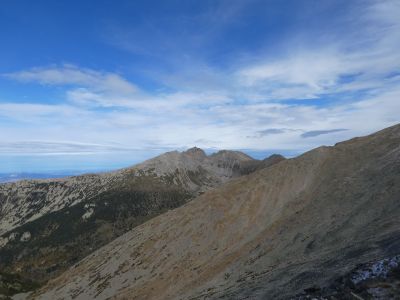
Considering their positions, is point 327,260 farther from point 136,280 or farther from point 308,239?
point 136,280

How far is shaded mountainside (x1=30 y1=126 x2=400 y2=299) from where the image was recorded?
43.7 meters

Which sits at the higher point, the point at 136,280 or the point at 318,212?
the point at 318,212

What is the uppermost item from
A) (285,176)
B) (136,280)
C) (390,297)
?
(285,176)

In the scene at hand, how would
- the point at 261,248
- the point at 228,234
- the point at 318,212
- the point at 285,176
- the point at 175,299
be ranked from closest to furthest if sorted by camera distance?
1. the point at 175,299
2. the point at 261,248
3. the point at 318,212
4. the point at 228,234
5. the point at 285,176

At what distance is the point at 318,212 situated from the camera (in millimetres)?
70875

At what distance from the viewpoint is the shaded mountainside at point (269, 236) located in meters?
43.7

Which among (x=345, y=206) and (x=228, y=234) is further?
(x=228, y=234)

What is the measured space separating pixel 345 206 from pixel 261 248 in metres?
16.5

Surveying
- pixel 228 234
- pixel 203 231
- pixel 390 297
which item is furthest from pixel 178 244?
pixel 390 297

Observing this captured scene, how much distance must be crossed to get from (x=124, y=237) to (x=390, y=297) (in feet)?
282

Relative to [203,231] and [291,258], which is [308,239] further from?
[203,231]

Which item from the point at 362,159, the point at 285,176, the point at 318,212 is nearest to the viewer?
the point at 318,212

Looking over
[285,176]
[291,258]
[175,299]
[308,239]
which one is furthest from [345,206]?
[175,299]

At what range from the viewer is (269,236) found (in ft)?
231
